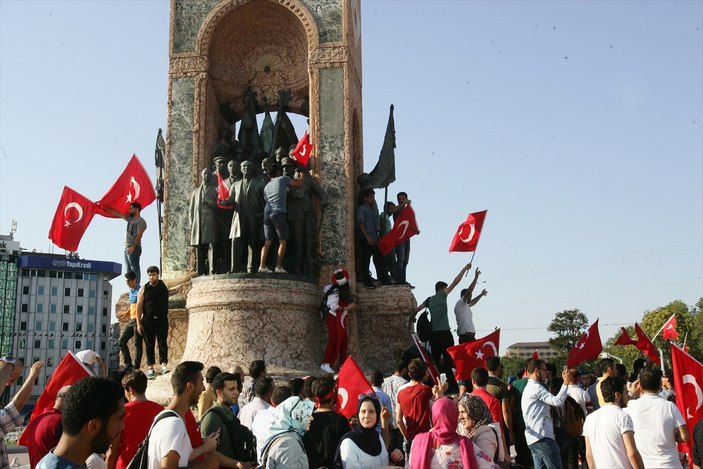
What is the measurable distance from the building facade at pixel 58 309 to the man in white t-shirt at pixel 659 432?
91669 millimetres

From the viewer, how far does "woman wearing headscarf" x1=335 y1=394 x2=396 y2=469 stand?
Answer: 5949mm

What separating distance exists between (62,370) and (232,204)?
24.4ft

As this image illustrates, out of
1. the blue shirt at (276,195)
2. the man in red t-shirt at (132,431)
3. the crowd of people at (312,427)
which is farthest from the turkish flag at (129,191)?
the man in red t-shirt at (132,431)

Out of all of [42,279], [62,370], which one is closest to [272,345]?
[62,370]

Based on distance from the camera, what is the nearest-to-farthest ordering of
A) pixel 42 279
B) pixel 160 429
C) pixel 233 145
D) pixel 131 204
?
pixel 160 429 < pixel 131 204 < pixel 233 145 < pixel 42 279

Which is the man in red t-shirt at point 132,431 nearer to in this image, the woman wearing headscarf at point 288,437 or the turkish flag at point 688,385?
the woman wearing headscarf at point 288,437

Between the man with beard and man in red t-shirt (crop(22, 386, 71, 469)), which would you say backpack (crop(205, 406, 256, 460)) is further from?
the man with beard

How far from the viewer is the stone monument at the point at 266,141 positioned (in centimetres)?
1427

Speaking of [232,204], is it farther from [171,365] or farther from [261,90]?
[261,90]

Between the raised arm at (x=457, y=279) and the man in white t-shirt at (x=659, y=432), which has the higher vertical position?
→ the raised arm at (x=457, y=279)

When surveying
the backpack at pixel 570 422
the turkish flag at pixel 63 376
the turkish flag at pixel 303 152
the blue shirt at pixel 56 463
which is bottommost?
the backpack at pixel 570 422

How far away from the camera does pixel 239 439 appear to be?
584 cm

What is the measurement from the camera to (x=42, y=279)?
3777 inches

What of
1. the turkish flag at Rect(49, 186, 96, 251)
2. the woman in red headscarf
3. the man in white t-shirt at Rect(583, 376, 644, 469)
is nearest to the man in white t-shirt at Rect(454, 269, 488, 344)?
the woman in red headscarf
